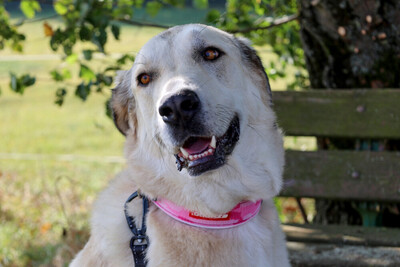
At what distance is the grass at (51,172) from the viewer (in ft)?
13.9

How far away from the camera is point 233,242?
Result: 2.38m

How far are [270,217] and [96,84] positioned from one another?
66.2 inches

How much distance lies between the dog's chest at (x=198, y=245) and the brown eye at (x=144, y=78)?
672 mm

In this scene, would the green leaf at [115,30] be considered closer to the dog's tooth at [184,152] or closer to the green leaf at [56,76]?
the green leaf at [56,76]

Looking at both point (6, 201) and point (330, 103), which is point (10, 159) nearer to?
point (6, 201)

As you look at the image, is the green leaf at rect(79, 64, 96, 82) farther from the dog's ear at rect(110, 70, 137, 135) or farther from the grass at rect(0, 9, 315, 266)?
the dog's ear at rect(110, 70, 137, 135)

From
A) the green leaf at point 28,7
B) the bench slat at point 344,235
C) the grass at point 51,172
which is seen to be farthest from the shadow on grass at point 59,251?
the green leaf at point 28,7

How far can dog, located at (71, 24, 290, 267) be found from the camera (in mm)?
2281

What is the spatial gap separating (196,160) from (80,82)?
2.91m

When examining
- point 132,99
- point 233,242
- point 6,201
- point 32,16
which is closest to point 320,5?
point 132,99

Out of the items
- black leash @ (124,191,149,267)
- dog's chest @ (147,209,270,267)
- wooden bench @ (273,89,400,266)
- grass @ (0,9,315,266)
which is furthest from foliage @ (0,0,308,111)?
dog's chest @ (147,209,270,267)

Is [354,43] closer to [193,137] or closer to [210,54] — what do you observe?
[210,54]

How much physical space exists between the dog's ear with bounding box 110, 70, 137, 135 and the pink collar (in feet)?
1.91

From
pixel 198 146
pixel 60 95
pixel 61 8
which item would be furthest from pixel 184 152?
pixel 61 8
